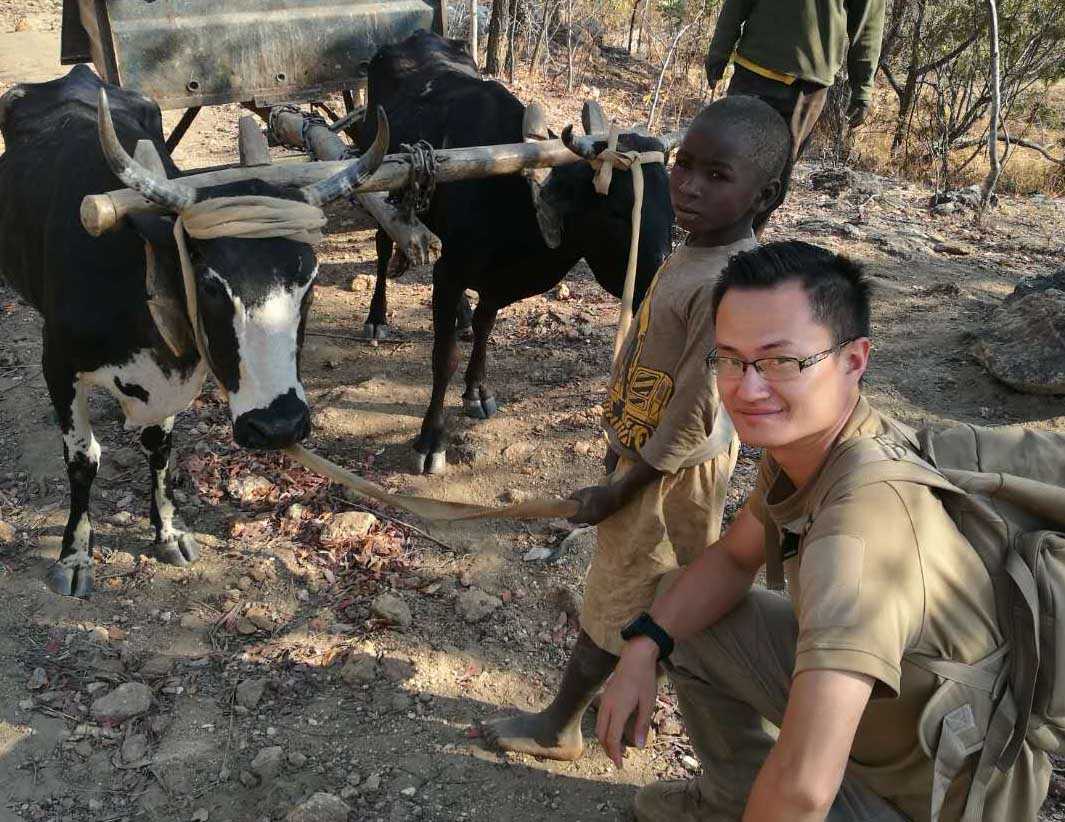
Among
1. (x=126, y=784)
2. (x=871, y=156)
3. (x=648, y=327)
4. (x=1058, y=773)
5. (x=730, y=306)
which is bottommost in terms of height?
(x=126, y=784)

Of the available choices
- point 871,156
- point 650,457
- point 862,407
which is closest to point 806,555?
point 862,407

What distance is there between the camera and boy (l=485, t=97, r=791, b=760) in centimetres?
228

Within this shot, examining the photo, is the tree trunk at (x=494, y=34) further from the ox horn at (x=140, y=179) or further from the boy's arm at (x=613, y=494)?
the boy's arm at (x=613, y=494)

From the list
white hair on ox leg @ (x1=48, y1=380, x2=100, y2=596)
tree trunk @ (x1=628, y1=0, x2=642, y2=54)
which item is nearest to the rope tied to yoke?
white hair on ox leg @ (x1=48, y1=380, x2=100, y2=596)

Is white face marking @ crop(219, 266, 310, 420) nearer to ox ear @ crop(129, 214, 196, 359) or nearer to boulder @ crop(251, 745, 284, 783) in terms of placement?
ox ear @ crop(129, 214, 196, 359)

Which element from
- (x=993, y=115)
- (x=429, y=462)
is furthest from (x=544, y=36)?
(x=429, y=462)

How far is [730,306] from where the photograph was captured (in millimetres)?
1770

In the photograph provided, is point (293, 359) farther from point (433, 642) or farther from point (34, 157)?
point (34, 157)

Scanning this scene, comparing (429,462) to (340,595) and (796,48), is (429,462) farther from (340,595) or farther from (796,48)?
(796,48)

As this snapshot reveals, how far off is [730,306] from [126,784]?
233 centimetres

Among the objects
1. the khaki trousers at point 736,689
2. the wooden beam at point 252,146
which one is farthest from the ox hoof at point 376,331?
the khaki trousers at point 736,689

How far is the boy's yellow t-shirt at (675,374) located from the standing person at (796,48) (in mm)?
2665

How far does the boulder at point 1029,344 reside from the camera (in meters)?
4.73

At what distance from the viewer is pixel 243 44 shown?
5.13 meters
